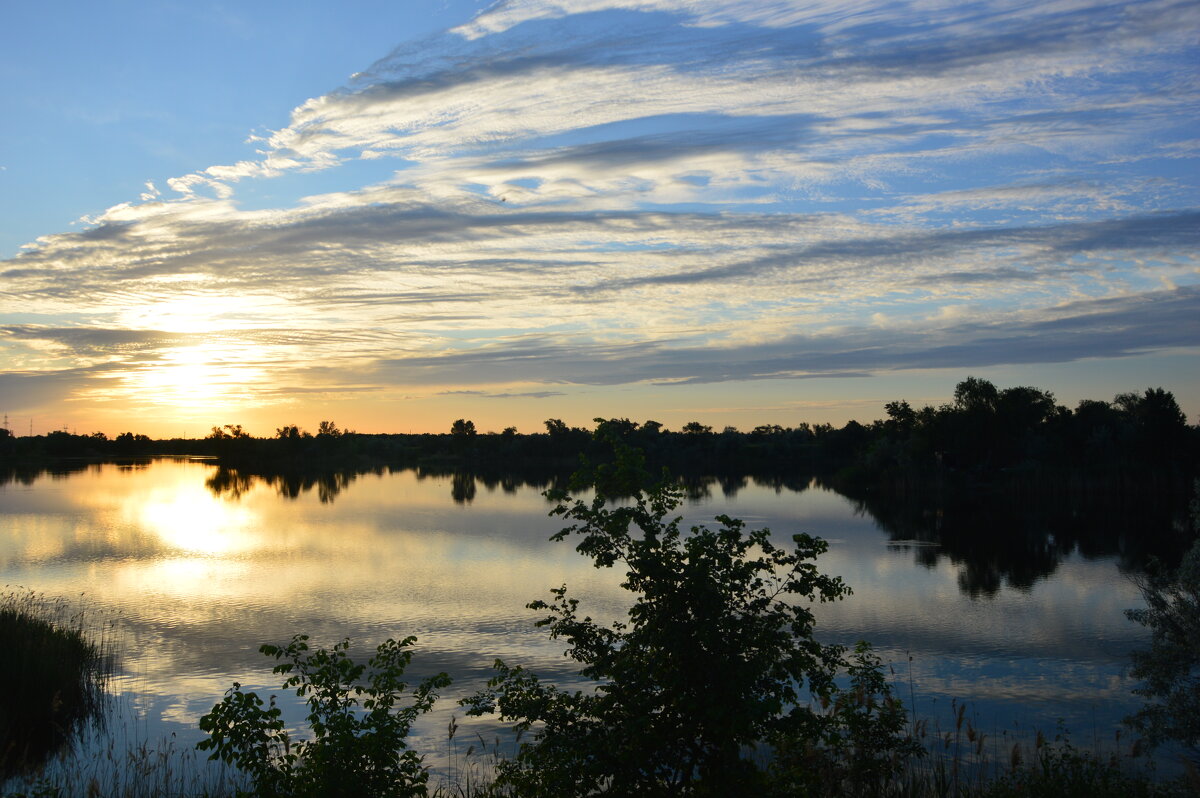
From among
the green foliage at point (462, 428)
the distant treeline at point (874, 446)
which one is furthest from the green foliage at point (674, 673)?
the green foliage at point (462, 428)

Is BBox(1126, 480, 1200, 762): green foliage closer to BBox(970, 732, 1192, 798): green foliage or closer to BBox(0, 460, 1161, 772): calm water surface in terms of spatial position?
BBox(970, 732, 1192, 798): green foliage

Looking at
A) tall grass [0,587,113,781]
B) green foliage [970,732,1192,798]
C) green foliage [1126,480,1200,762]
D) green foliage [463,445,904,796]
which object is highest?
green foliage [463,445,904,796]

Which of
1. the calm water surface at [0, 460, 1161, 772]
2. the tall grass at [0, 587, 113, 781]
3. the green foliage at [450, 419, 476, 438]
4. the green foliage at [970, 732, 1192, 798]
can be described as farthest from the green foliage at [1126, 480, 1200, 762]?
the green foliage at [450, 419, 476, 438]

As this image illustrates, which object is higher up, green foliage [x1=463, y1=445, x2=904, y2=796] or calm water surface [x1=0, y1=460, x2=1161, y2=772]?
green foliage [x1=463, y1=445, x2=904, y2=796]

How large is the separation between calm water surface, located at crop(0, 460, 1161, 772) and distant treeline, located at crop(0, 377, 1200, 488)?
6.24 metres

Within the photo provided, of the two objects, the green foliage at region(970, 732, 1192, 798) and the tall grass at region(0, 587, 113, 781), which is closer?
the green foliage at region(970, 732, 1192, 798)

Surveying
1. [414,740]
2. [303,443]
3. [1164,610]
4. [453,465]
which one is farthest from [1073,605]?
[303,443]

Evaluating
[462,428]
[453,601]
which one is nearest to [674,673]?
[453,601]

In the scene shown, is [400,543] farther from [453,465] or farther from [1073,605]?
[453,465]

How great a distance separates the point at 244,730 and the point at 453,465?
11144 cm

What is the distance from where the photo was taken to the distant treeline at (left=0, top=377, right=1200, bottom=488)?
5954 centimetres

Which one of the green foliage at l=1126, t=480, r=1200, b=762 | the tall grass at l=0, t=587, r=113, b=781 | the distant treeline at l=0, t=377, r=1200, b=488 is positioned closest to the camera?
the green foliage at l=1126, t=480, r=1200, b=762

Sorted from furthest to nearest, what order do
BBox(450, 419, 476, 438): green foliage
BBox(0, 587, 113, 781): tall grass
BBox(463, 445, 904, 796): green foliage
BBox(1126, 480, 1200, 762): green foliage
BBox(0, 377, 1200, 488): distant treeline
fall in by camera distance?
BBox(450, 419, 476, 438): green foliage → BBox(0, 377, 1200, 488): distant treeline → BBox(0, 587, 113, 781): tall grass → BBox(1126, 480, 1200, 762): green foliage → BBox(463, 445, 904, 796): green foliage

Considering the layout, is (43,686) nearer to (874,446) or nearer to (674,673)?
(674,673)
